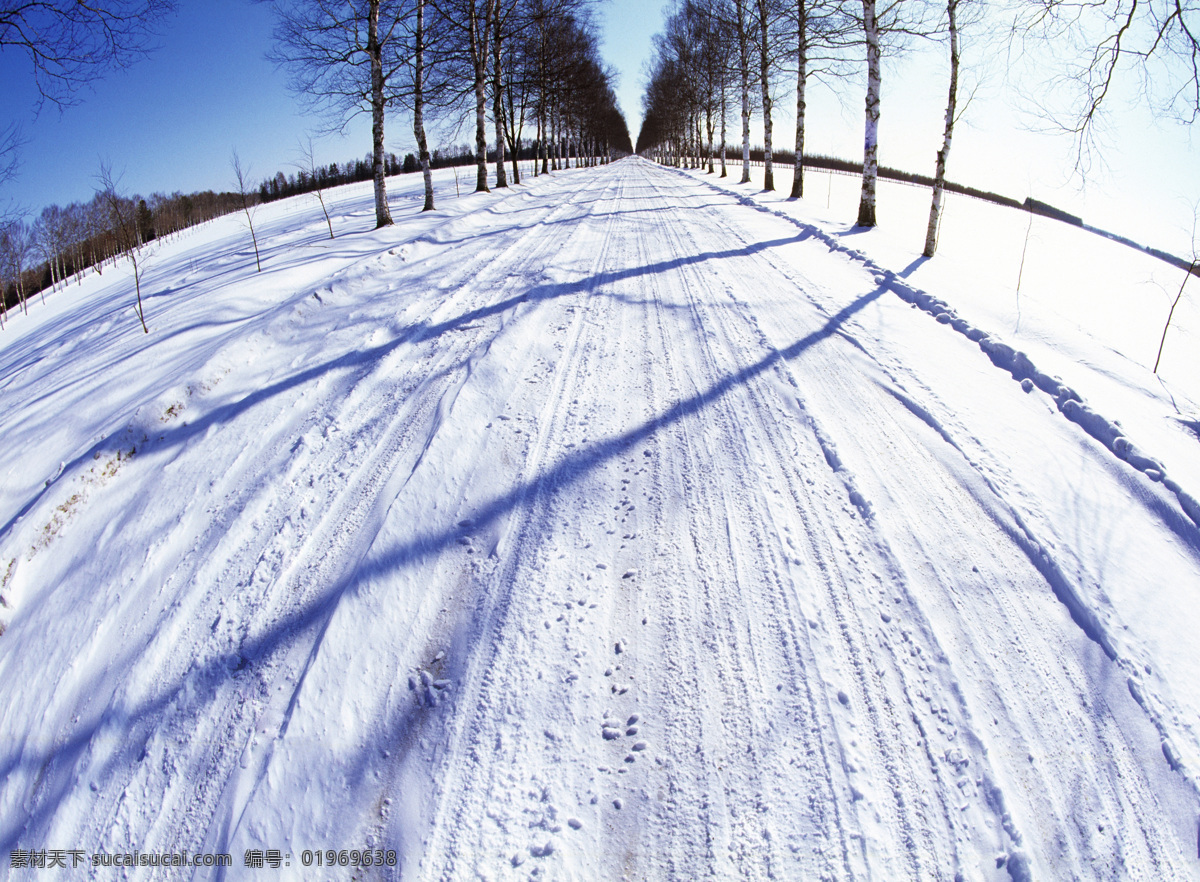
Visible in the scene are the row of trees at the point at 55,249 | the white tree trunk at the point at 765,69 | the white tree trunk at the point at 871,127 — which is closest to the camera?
the white tree trunk at the point at 871,127

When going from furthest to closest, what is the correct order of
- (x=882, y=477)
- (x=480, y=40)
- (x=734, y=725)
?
1. (x=480, y=40)
2. (x=882, y=477)
3. (x=734, y=725)

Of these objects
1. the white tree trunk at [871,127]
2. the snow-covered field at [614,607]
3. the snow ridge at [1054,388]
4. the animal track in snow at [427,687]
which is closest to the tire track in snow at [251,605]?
the snow-covered field at [614,607]

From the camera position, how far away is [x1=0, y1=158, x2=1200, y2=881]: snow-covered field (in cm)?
158

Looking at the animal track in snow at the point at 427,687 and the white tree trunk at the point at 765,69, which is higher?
the white tree trunk at the point at 765,69

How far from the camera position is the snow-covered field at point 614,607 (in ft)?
5.19

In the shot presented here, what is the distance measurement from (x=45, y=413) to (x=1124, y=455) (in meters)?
7.95

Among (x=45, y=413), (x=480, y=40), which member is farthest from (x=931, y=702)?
(x=480, y=40)

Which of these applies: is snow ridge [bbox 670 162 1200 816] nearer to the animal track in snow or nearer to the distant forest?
the animal track in snow

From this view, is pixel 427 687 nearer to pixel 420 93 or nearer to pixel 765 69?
pixel 420 93

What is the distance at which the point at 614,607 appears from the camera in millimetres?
2223

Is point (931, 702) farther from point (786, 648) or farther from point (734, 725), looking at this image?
point (734, 725)

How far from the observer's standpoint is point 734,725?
1.78 metres

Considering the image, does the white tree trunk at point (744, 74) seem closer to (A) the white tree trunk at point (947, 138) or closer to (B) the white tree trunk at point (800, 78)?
(B) the white tree trunk at point (800, 78)

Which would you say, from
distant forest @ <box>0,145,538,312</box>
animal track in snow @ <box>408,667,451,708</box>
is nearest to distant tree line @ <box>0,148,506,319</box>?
distant forest @ <box>0,145,538,312</box>
